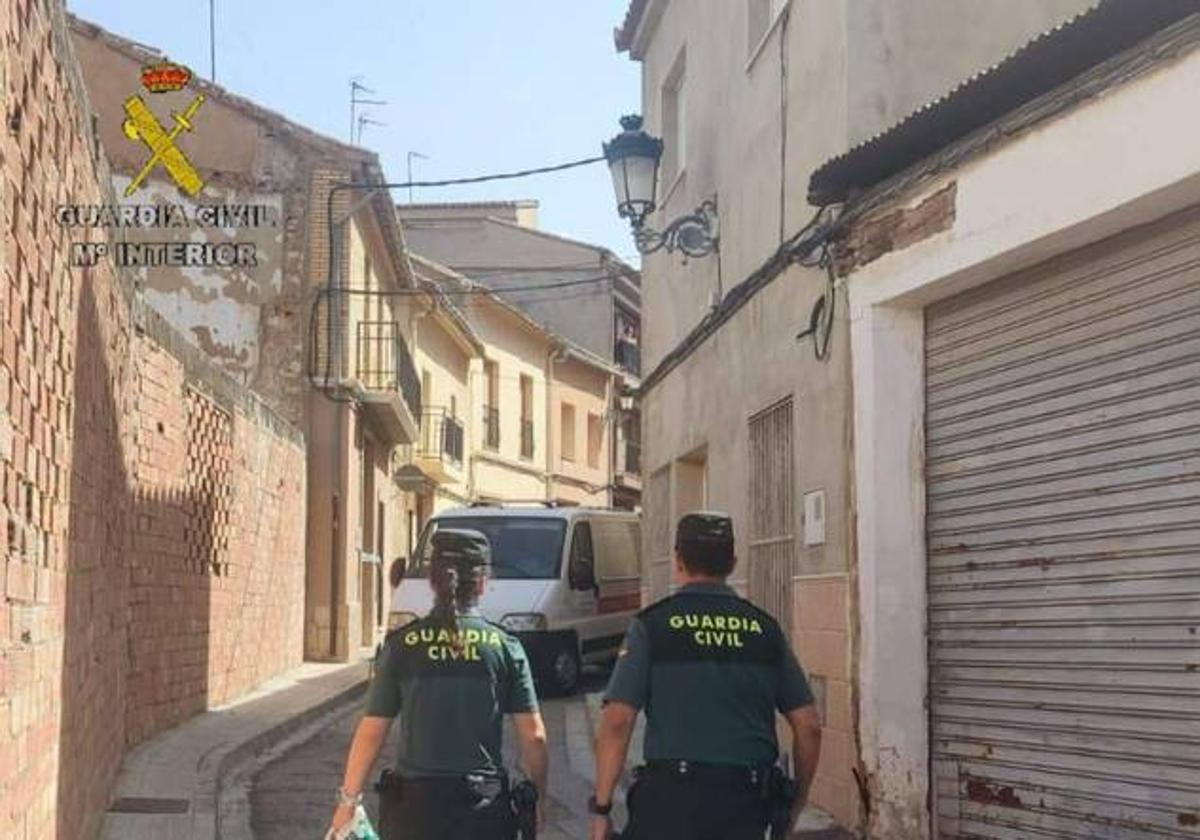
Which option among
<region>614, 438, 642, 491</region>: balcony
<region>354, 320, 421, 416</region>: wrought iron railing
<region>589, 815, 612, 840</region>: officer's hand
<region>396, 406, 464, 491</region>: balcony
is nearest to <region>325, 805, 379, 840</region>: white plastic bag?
<region>589, 815, 612, 840</region>: officer's hand

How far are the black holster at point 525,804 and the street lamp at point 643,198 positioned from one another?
729cm

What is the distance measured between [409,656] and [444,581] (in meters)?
0.26

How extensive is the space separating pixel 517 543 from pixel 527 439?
22695 mm

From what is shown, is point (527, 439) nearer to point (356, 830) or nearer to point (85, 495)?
point (85, 495)

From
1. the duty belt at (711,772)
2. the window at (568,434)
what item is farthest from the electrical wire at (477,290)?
the duty belt at (711,772)

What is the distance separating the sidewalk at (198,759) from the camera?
808 centimetres

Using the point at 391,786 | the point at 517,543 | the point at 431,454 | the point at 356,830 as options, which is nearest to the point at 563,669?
the point at 517,543

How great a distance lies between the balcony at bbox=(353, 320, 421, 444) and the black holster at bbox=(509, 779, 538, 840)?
1709cm

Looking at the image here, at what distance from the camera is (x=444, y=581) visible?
482 cm

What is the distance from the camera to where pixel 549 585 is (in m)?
17.1

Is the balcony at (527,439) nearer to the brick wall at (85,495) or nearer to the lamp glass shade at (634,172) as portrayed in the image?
the brick wall at (85,495)

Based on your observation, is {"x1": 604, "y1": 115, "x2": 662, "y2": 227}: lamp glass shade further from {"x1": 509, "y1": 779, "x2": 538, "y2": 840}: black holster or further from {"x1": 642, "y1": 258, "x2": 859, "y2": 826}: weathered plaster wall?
{"x1": 509, "y1": 779, "x2": 538, "y2": 840}: black holster

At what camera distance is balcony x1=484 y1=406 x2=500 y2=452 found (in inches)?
1494

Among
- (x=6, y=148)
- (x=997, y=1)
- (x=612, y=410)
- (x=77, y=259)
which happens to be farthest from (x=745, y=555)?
(x=612, y=410)
